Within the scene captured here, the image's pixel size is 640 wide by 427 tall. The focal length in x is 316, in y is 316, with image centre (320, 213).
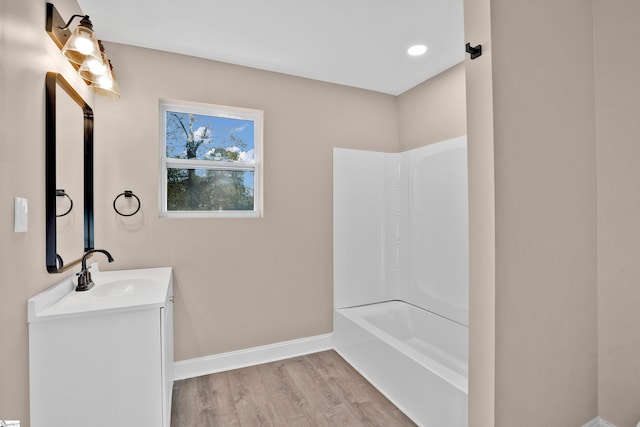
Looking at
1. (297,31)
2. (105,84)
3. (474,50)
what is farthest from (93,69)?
(474,50)

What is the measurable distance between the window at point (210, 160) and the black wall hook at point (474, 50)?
1.88 metres

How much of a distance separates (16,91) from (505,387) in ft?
7.66

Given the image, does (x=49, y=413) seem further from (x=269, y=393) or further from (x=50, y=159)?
(x=269, y=393)

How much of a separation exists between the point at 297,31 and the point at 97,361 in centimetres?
225

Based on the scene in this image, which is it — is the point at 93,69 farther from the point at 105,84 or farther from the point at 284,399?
the point at 284,399

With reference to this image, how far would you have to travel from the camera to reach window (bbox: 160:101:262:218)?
103 inches

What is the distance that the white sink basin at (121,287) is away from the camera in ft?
6.07

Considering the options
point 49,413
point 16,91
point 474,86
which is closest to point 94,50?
point 16,91

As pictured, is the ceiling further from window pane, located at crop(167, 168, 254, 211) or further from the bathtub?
the bathtub

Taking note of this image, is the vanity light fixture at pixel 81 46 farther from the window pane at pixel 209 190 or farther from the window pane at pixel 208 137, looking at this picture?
the window pane at pixel 209 190

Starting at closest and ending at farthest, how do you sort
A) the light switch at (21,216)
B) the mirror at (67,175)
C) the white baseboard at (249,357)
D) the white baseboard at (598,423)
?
the light switch at (21,216), the mirror at (67,175), the white baseboard at (598,423), the white baseboard at (249,357)

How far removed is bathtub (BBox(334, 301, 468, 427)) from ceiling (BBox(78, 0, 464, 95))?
2.19 m

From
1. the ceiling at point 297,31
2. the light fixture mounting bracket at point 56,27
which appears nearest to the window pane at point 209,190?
the ceiling at point 297,31

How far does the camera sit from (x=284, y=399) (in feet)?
7.27
